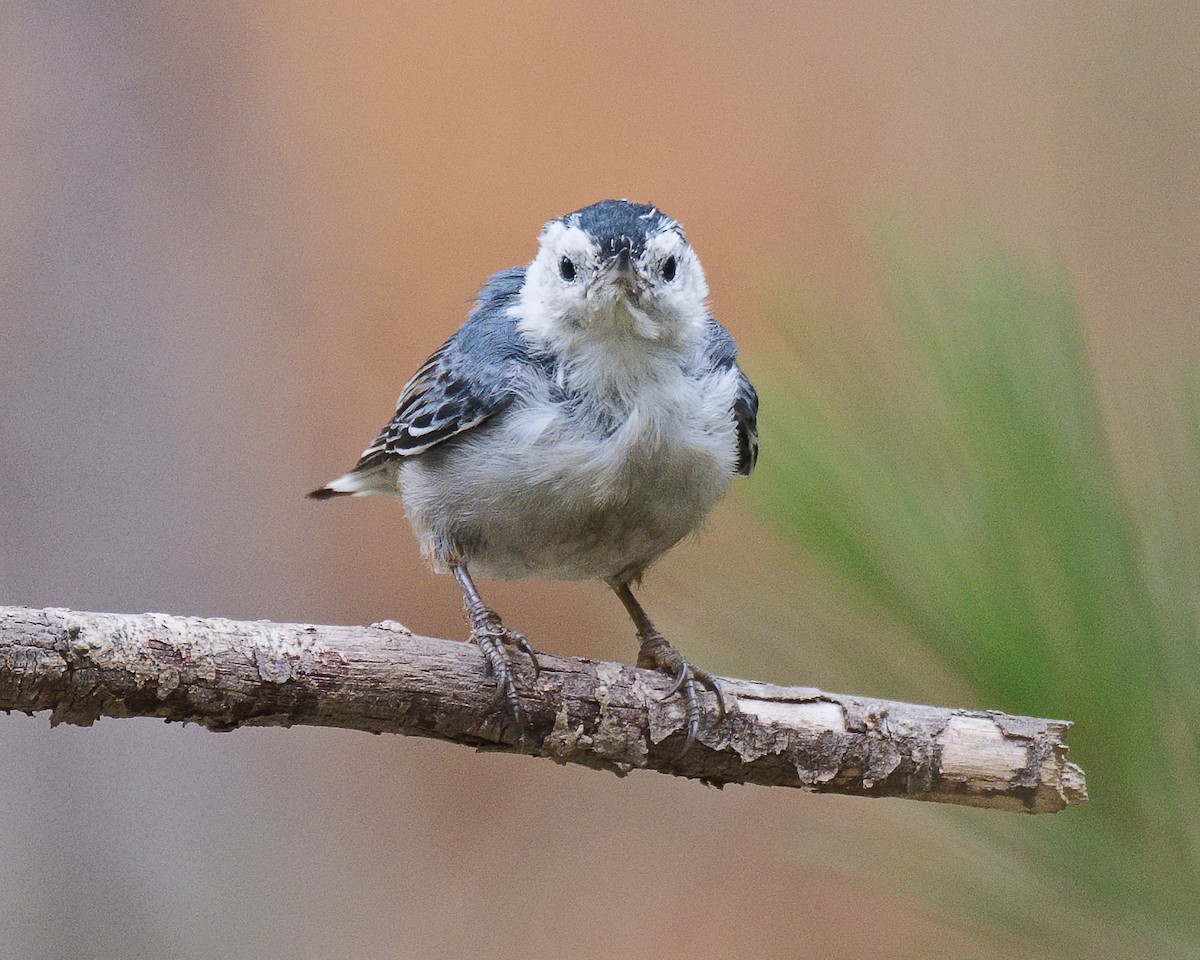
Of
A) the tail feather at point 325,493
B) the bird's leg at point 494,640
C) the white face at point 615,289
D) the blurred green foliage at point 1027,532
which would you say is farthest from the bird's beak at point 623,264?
the tail feather at point 325,493

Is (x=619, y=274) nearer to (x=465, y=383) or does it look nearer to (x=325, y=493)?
(x=465, y=383)

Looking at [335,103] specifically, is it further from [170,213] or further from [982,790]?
[982,790]

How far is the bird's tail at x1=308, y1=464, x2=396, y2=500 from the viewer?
211cm

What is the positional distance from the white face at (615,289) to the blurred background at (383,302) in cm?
31

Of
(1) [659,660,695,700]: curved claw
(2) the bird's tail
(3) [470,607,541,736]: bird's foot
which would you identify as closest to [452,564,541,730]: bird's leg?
(3) [470,607,541,736]: bird's foot

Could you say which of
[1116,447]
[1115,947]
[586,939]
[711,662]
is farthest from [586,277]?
[586,939]

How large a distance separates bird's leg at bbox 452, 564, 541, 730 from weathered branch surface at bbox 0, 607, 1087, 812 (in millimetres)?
18

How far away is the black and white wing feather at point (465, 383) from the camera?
1.74 metres

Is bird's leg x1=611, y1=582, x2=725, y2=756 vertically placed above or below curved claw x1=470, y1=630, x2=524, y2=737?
below

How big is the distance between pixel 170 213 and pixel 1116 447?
2.52 m

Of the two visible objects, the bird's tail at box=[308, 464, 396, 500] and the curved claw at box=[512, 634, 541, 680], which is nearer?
the curved claw at box=[512, 634, 541, 680]

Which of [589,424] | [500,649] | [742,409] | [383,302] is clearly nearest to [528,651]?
[500,649]

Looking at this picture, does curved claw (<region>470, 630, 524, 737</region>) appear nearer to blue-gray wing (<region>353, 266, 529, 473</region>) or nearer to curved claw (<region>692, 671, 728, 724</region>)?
curved claw (<region>692, 671, 728, 724</region>)

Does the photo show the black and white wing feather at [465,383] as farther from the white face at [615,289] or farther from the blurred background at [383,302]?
the blurred background at [383,302]
